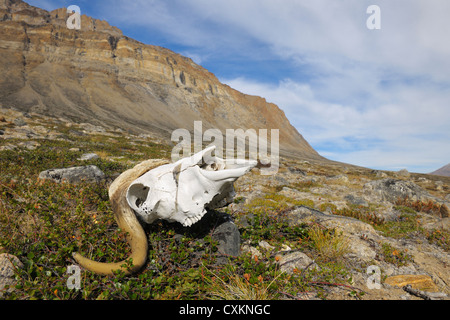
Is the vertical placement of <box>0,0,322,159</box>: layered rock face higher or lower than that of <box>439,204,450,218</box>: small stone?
higher

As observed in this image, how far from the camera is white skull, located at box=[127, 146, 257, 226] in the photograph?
4039 mm

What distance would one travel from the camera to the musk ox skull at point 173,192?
4.02 meters

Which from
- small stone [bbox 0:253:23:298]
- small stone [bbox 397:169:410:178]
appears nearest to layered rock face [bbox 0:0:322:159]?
small stone [bbox 397:169:410:178]

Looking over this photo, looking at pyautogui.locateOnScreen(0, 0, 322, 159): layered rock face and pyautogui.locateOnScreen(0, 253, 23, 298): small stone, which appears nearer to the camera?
pyautogui.locateOnScreen(0, 253, 23, 298): small stone

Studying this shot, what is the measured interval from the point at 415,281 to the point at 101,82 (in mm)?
114520

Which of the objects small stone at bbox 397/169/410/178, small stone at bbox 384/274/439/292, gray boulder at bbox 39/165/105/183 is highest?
small stone at bbox 397/169/410/178

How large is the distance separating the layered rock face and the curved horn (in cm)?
6845

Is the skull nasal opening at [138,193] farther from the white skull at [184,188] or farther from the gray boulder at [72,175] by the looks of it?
the gray boulder at [72,175]

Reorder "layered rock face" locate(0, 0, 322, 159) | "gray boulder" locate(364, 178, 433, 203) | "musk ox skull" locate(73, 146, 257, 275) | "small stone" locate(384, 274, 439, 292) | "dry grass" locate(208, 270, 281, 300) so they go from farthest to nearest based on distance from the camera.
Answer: "layered rock face" locate(0, 0, 322, 159)
"gray boulder" locate(364, 178, 433, 203)
"small stone" locate(384, 274, 439, 292)
"musk ox skull" locate(73, 146, 257, 275)
"dry grass" locate(208, 270, 281, 300)

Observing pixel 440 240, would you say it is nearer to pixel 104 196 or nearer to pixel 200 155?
pixel 200 155

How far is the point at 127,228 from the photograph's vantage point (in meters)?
4.19

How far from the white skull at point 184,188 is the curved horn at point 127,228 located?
0.20m

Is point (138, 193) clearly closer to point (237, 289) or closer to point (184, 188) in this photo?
point (184, 188)

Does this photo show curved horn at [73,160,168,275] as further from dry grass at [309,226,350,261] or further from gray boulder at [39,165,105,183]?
gray boulder at [39,165,105,183]
